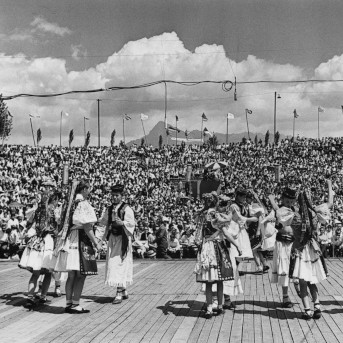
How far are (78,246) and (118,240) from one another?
1237 mm

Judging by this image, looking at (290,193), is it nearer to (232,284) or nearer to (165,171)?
(232,284)

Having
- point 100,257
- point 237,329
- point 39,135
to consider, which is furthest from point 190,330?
point 39,135

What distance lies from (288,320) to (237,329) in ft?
2.91

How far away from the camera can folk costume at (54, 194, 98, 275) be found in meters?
8.42

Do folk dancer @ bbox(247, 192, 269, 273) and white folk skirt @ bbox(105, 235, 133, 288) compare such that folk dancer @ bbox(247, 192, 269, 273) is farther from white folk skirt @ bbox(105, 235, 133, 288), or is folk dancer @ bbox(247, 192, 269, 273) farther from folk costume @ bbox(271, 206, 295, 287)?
white folk skirt @ bbox(105, 235, 133, 288)

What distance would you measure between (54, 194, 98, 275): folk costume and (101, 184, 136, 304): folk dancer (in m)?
0.89

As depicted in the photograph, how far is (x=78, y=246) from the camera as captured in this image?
28.2ft

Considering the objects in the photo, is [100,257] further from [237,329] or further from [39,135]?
[39,135]

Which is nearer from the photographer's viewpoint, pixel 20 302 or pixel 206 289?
pixel 206 289

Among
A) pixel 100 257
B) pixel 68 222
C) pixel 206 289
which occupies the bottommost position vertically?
pixel 100 257

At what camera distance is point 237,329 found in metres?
7.30

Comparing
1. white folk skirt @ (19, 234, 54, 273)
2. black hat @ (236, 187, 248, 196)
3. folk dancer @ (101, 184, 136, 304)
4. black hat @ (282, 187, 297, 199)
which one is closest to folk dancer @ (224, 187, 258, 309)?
black hat @ (236, 187, 248, 196)

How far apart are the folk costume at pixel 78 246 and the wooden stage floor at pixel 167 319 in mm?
669

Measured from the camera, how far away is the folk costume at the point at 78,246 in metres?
8.42
